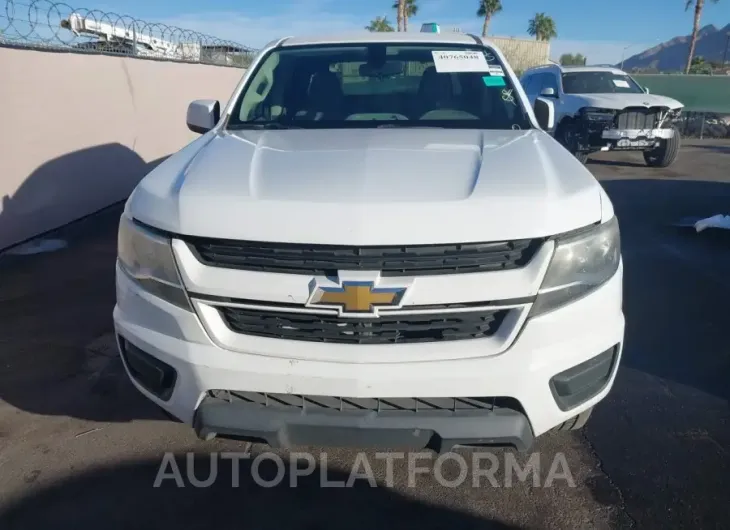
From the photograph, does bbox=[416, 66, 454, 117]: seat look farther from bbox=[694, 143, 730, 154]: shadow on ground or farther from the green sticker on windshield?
bbox=[694, 143, 730, 154]: shadow on ground

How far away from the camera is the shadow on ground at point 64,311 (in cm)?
338

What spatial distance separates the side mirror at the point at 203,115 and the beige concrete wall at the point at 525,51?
29675 mm

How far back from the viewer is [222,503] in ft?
8.56

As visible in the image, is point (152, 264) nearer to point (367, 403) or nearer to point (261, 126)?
point (367, 403)

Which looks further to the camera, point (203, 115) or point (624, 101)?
point (624, 101)

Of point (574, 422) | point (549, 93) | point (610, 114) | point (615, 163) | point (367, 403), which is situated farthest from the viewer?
point (615, 163)

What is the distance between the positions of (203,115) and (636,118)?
30.0 feet

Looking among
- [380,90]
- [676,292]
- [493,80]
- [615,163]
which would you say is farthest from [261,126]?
[615,163]

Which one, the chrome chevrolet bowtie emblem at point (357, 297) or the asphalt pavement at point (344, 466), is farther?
the asphalt pavement at point (344, 466)

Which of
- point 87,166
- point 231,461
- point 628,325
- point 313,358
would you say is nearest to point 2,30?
point 87,166

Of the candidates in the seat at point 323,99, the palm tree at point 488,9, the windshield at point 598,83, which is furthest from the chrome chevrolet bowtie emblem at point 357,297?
the palm tree at point 488,9

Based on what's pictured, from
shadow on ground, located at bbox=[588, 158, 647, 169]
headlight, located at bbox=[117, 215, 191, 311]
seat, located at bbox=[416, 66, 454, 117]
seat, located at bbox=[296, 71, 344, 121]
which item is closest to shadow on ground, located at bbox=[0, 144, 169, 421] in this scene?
headlight, located at bbox=[117, 215, 191, 311]

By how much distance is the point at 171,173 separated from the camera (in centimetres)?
256

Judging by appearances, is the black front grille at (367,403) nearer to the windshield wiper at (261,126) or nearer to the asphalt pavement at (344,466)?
the asphalt pavement at (344,466)
